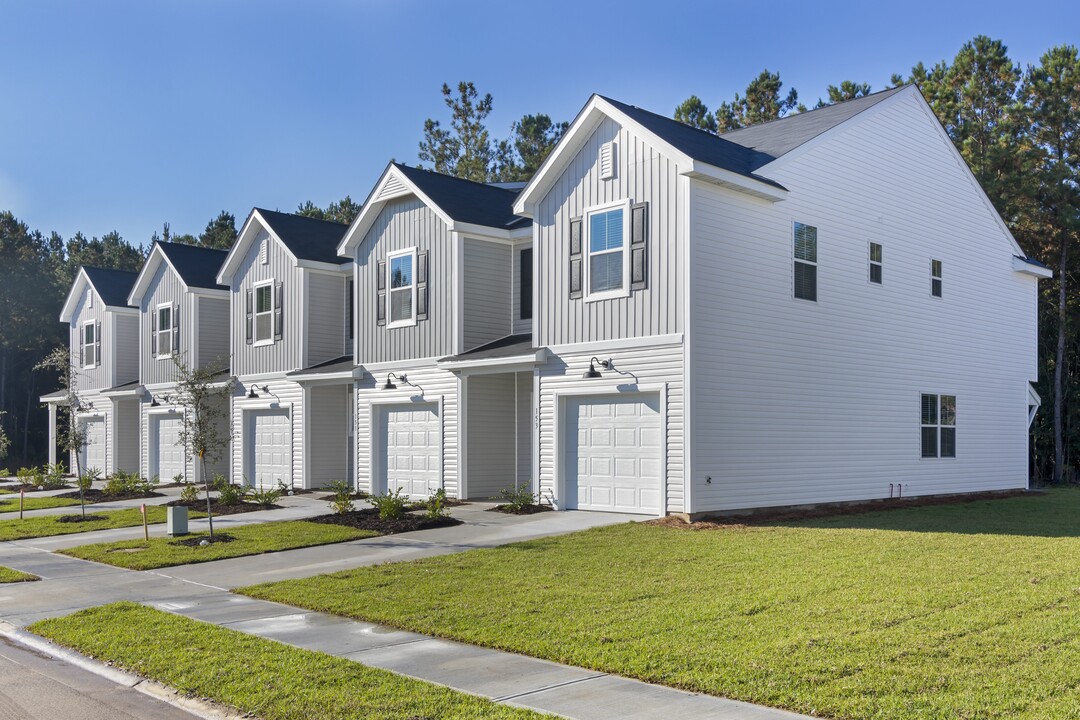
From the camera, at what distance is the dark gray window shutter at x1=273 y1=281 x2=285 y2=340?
86.4 feet

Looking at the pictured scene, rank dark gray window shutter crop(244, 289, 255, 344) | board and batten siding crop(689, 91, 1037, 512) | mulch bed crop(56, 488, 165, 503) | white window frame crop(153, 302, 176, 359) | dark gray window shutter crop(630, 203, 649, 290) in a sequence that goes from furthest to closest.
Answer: white window frame crop(153, 302, 176, 359)
dark gray window shutter crop(244, 289, 255, 344)
mulch bed crop(56, 488, 165, 503)
dark gray window shutter crop(630, 203, 649, 290)
board and batten siding crop(689, 91, 1037, 512)

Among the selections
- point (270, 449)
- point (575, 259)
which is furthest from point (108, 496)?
point (575, 259)

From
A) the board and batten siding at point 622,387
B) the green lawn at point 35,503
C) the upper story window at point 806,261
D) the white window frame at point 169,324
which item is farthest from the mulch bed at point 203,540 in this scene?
the white window frame at point 169,324

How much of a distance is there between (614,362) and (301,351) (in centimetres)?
1096

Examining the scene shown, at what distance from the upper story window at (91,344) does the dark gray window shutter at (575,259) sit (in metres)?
22.8

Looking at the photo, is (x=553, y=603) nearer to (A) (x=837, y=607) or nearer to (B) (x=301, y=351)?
(A) (x=837, y=607)

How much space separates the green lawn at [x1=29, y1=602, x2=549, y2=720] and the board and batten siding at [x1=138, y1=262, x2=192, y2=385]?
2114 cm

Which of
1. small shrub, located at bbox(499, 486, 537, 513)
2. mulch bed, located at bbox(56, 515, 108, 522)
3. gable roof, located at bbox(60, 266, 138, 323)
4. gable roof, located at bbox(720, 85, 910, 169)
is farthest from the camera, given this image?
gable roof, located at bbox(60, 266, 138, 323)

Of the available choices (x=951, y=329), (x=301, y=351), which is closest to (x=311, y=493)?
(x=301, y=351)

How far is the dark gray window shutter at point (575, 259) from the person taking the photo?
59.5 ft

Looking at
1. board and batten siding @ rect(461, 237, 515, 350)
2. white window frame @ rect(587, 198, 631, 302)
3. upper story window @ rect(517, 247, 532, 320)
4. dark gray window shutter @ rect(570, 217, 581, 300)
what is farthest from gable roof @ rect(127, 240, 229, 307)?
white window frame @ rect(587, 198, 631, 302)

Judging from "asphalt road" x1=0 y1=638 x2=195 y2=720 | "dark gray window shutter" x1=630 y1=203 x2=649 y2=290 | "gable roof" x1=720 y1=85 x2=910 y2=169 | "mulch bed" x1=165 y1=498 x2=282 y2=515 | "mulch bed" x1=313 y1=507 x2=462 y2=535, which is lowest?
"mulch bed" x1=165 y1=498 x2=282 y2=515

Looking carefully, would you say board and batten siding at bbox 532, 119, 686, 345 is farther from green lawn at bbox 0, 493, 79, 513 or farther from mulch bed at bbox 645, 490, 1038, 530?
green lawn at bbox 0, 493, 79, 513

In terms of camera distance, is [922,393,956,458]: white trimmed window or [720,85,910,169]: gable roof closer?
[720,85,910,169]: gable roof
